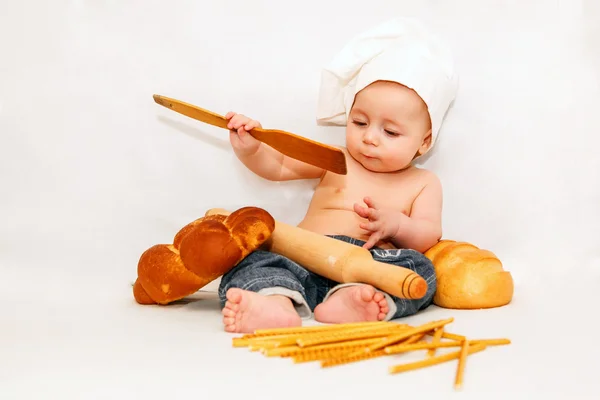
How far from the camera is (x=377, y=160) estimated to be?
150 centimetres

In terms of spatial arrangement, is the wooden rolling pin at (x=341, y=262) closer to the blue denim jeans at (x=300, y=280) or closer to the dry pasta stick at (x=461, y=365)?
the blue denim jeans at (x=300, y=280)

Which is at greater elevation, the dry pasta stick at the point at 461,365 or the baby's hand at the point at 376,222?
the baby's hand at the point at 376,222

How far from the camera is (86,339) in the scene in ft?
3.41

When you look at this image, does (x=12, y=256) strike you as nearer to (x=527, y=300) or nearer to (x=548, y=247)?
(x=527, y=300)

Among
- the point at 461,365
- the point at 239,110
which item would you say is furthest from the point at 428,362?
the point at 239,110

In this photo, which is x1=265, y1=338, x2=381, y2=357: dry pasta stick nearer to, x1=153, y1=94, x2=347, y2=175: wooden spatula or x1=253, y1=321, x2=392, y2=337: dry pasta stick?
x1=253, y1=321, x2=392, y2=337: dry pasta stick

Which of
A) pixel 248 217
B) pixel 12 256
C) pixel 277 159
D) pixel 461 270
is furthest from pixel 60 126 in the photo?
pixel 461 270

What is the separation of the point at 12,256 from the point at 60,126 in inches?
11.8

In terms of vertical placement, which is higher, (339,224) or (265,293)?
(339,224)

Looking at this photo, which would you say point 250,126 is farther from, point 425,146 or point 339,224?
point 425,146

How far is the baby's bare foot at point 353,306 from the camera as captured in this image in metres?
1.16

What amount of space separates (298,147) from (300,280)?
0.74ft

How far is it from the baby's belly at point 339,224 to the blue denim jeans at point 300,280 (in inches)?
2.2

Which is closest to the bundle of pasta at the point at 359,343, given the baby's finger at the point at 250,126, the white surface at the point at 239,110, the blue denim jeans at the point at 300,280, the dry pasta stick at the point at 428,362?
the dry pasta stick at the point at 428,362
